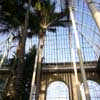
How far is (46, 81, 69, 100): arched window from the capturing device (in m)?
9.98

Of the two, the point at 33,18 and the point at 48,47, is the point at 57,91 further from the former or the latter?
the point at 33,18

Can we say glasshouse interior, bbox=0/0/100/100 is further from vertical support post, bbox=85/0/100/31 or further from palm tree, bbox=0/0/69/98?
vertical support post, bbox=85/0/100/31

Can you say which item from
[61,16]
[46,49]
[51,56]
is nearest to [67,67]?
[51,56]

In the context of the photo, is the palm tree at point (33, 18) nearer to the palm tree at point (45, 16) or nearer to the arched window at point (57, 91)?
the palm tree at point (45, 16)

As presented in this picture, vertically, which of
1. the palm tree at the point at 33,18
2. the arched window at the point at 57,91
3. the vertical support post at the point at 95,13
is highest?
the palm tree at the point at 33,18

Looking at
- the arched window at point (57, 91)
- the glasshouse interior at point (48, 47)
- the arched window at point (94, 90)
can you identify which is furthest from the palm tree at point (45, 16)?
the arched window at point (94, 90)

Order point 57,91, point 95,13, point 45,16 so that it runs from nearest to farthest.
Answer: point 95,13, point 57,91, point 45,16

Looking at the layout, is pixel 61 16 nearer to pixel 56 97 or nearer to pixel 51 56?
pixel 51 56

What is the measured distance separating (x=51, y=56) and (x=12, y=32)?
374 centimetres

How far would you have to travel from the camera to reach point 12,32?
10.1 m

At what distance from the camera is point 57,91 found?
33.5 feet

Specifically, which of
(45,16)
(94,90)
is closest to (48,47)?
(45,16)

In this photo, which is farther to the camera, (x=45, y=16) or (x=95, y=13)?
(x=45, y=16)

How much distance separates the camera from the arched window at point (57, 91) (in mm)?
9984
